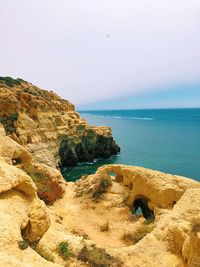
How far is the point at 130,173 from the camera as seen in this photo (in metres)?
23.8

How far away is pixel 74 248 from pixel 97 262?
1.13 metres

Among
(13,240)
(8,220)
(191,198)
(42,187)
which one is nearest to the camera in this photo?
(13,240)

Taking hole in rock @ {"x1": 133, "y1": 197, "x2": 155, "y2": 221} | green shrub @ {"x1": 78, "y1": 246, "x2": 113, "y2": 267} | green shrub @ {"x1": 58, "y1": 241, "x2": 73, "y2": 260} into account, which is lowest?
hole in rock @ {"x1": 133, "y1": 197, "x2": 155, "y2": 221}

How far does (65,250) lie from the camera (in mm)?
12031

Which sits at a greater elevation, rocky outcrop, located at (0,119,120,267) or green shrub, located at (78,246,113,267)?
rocky outcrop, located at (0,119,120,267)

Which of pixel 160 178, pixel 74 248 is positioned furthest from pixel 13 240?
pixel 160 178

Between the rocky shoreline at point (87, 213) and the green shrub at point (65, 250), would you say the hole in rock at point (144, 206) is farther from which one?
the green shrub at point (65, 250)

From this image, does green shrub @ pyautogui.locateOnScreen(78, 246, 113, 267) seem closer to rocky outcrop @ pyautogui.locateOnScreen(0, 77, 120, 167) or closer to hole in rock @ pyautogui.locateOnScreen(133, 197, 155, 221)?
hole in rock @ pyautogui.locateOnScreen(133, 197, 155, 221)

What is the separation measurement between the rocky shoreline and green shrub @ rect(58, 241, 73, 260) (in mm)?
41

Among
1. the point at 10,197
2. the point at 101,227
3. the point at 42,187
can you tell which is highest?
the point at 10,197

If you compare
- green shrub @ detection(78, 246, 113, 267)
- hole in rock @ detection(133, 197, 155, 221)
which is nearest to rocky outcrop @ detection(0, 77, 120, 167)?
hole in rock @ detection(133, 197, 155, 221)

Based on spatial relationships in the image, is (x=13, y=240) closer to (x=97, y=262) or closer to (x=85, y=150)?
(x=97, y=262)

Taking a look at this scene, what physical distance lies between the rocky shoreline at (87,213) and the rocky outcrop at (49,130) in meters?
0.24

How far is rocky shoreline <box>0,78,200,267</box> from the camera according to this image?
11.6 m
